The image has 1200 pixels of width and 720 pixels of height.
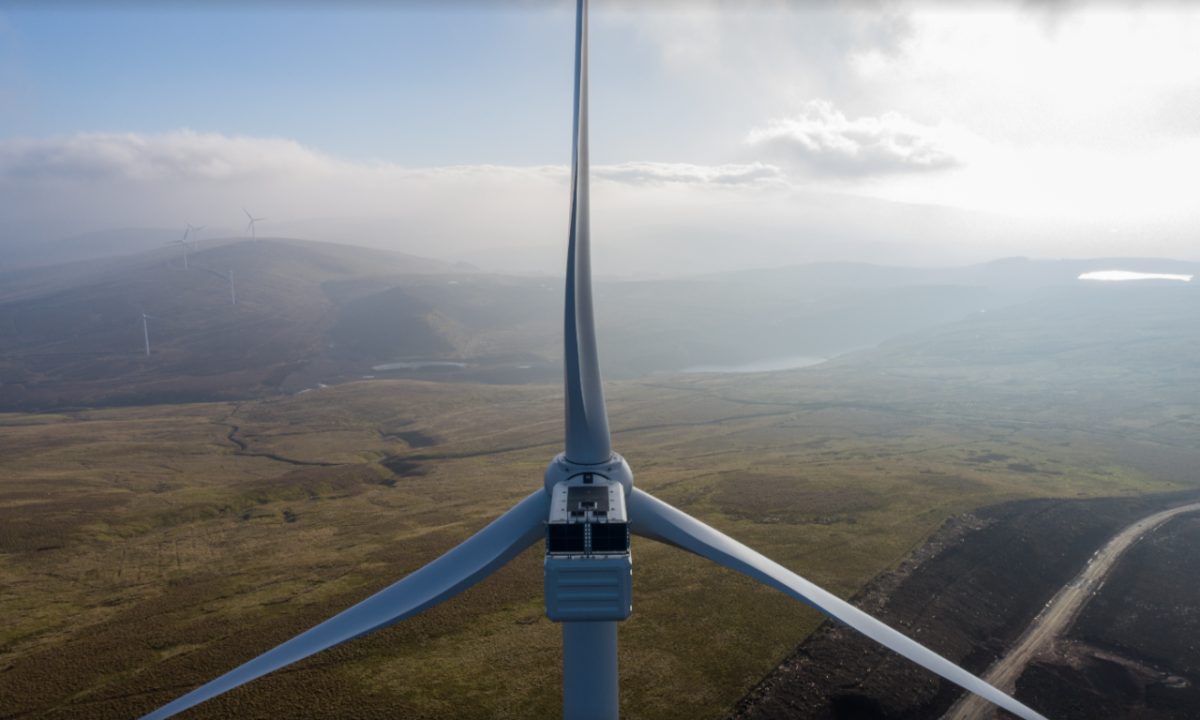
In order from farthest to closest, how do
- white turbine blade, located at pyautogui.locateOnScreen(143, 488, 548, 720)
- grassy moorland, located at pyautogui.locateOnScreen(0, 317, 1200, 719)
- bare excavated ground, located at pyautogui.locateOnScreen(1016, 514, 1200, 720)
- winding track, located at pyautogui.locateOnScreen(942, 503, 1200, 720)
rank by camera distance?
bare excavated ground, located at pyautogui.locateOnScreen(1016, 514, 1200, 720), grassy moorland, located at pyautogui.locateOnScreen(0, 317, 1200, 719), winding track, located at pyautogui.locateOnScreen(942, 503, 1200, 720), white turbine blade, located at pyautogui.locateOnScreen(143, 488, 548, 720)

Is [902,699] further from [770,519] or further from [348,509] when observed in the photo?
[348,509]

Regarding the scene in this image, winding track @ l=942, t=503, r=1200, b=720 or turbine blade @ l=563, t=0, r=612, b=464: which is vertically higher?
turbine blade @ l=563, t=0, r=612, b=464

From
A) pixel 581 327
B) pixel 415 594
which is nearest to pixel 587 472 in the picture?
pixel 581 327

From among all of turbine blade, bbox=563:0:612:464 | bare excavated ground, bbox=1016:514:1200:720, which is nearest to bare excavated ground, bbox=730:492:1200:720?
bare excavated ground, bbox=1016:514:1200:720

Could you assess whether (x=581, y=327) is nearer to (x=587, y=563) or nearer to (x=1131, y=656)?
(x=587, y=563)

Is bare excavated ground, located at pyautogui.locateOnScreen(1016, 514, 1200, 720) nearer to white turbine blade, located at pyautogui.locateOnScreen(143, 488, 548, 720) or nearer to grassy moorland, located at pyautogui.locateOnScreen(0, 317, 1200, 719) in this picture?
grassy moorland, located at pyautogui.locateOnScreen(0, 317, 1200, 719)

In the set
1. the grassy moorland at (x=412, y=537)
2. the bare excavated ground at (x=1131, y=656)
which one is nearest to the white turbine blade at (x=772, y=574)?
the grassy moorland at (x=412, y=537)

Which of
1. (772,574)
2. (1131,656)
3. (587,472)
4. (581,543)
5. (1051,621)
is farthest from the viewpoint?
(1051,621)
